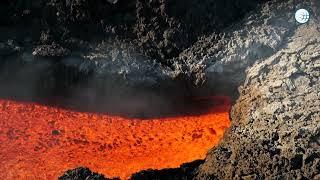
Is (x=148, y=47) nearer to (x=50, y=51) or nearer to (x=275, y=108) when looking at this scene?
(x=50, y=51)

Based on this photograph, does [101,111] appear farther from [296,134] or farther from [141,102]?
[296,134]

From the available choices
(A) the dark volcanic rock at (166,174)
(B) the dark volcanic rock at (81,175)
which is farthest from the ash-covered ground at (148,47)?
(B) the dark volcanic rock at (81,175)

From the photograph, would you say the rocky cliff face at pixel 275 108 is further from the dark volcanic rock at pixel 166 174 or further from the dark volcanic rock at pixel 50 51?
the dark volcanic rock at pixel 50 51

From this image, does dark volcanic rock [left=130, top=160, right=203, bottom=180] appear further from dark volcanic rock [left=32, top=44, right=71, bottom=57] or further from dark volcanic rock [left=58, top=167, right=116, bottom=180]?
dark volcanic rock [left=32, top=44, right=71, bottom=57]

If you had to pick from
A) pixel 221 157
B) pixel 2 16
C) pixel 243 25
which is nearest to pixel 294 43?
pixel 243 25

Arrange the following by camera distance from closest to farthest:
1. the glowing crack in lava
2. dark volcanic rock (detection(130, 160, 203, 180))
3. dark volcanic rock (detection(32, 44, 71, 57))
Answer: dark volcanic rock (detection(130, 160, 203, 180)), the glowing crack in lava, dark volcanic rock (detection(32, 44, 71, 57))

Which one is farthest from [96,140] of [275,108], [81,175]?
[275,108]

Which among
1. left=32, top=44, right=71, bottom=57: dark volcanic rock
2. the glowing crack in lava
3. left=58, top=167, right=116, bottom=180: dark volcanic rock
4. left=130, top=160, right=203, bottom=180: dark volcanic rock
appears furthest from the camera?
left=32, top=44, right=71, bottom=57: dark volcanic rock

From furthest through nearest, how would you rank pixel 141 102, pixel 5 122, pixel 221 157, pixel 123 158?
pixel 141 102, pixel 5 122, pixel 123 158, pixel 221 157

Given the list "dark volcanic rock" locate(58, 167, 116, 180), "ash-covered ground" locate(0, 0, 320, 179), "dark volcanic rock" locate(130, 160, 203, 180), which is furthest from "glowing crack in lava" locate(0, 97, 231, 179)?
"dark volcanic rock" locate(58, 167, 116, 180)
